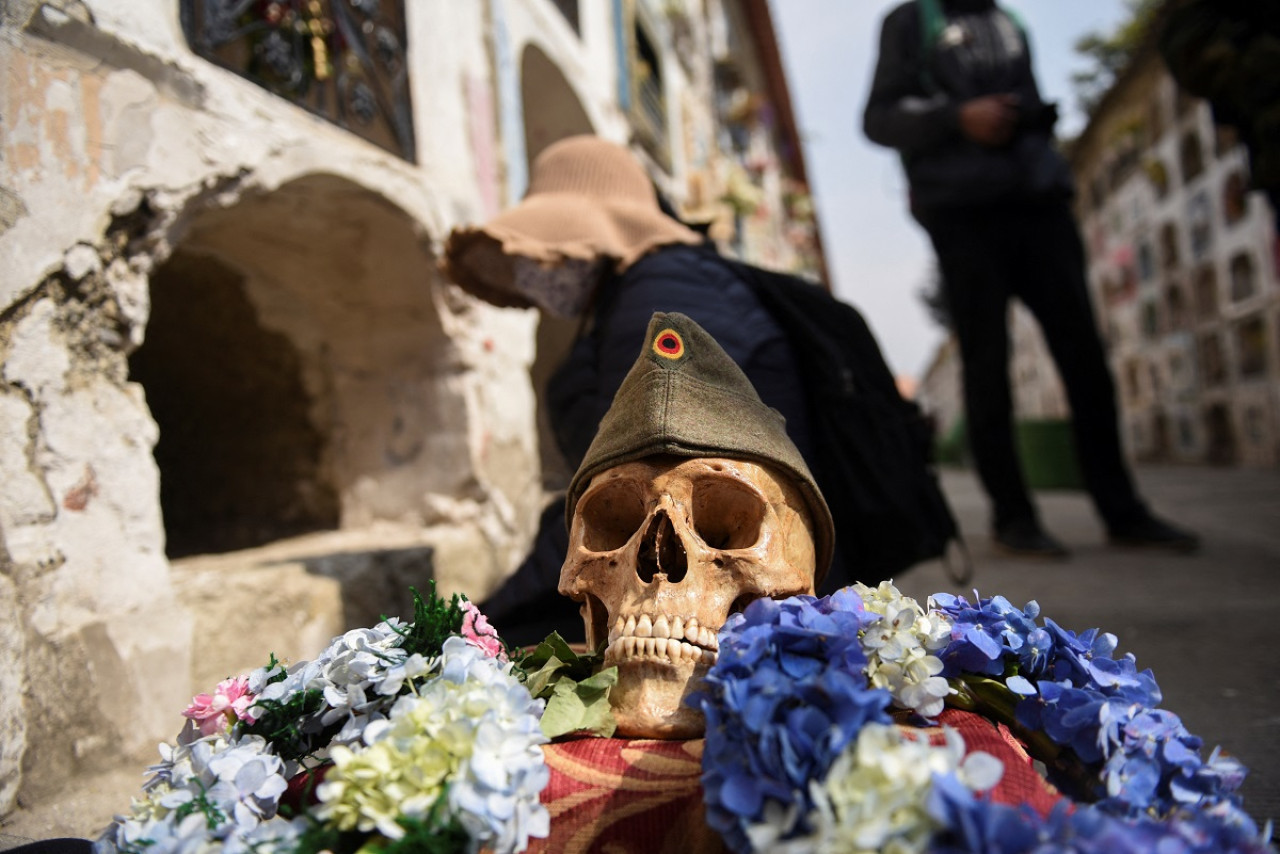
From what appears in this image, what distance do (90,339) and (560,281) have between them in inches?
42.9

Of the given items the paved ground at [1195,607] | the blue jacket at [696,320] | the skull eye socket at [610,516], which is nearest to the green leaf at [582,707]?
the skull eye socket at [610,516]

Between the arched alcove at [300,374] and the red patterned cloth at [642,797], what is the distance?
94.9 inches

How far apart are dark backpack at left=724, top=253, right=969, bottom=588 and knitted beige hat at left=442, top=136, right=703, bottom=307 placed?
1.02 ft

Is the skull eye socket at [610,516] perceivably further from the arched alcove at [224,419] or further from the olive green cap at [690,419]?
the arched alcove at [224,419]

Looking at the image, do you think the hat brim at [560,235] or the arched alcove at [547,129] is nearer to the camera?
the hat brim at [560,235]

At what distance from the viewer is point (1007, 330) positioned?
3.36 metres

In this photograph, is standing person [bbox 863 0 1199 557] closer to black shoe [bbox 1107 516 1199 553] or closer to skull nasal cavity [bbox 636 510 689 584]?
black shoe [bbox 1107 516 1199 553]

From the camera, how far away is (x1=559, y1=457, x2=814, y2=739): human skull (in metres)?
0.95

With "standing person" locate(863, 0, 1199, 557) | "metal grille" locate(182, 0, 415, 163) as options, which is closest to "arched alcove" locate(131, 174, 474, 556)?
"metal grille" locate(182, 0, 415, 163)

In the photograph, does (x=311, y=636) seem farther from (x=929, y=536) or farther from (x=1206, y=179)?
(x=1206, y=179)

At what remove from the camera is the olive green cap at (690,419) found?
1.08 meters

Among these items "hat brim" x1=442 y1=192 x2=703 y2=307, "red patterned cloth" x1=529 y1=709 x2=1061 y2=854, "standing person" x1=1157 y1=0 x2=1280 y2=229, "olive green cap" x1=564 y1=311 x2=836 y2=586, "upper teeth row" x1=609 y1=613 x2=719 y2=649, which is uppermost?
"standing person" x1=1157 y1=0 x2=1280 y2=229

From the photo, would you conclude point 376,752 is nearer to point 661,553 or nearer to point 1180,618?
point 661,553

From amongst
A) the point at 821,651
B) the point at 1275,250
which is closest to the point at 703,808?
the point at 821,651
